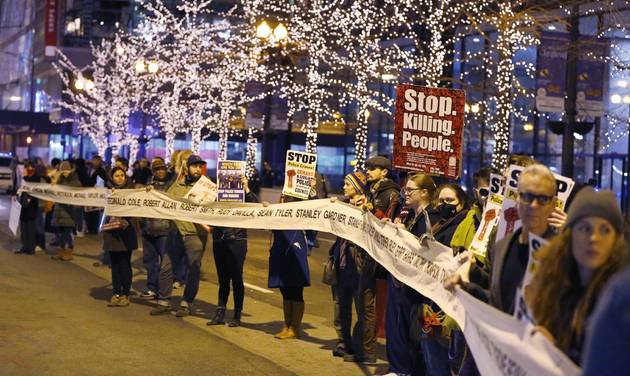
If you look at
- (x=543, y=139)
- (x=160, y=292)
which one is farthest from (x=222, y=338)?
(x=543, y=139)

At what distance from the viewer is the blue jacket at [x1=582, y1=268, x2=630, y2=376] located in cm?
284

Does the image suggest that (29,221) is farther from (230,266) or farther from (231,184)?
(230,266)

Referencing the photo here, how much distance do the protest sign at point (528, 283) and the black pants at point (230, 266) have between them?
22.9 feet

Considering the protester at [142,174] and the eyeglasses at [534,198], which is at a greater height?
the eyeglasses at [534,198]

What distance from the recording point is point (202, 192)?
1265 cm

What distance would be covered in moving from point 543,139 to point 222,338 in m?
24.3

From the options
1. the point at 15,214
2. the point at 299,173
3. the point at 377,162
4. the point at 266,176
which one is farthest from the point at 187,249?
the point at 266,176

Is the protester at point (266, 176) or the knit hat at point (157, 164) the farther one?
the protester at point (266, 176)

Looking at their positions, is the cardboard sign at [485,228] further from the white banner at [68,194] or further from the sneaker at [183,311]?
the white banner at [68,194]

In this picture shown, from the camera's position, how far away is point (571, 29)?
17.5 m

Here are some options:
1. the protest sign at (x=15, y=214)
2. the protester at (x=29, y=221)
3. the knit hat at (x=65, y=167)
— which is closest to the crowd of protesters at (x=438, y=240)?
the protester at (x=29, y=221)

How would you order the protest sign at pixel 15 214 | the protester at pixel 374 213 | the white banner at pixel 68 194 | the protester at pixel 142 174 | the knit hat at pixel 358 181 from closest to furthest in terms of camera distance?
1. the protester at pixel 374 213
2. the knit hat at pixel 358 181
3. the white banner at pixel 68 194
4. the protest sign at pixel 15 214
5. the protester at pixel 142 174

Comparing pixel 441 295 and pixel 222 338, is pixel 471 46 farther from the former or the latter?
pixel 441 295

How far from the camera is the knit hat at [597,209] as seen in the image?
394 cm
